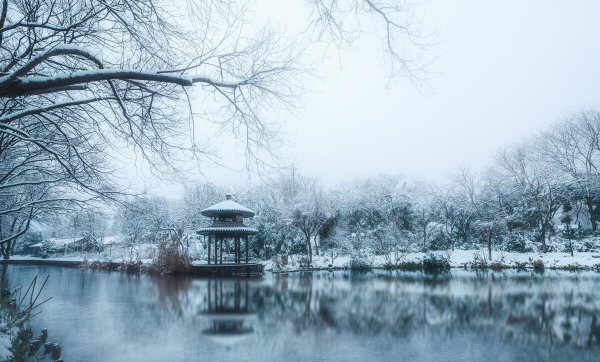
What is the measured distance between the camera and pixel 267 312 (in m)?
10.4

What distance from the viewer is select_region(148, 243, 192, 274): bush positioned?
21.7 metres

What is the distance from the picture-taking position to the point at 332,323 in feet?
29.0

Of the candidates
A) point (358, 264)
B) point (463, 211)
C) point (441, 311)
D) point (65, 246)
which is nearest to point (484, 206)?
point (463, 211)

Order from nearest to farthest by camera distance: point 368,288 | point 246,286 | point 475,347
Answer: point 475,347 → point 368,288 → point 246,286

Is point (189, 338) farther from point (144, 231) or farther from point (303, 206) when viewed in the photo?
point (144, 231)

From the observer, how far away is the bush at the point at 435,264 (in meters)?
23.0

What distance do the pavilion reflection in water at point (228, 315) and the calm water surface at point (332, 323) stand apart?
3cm

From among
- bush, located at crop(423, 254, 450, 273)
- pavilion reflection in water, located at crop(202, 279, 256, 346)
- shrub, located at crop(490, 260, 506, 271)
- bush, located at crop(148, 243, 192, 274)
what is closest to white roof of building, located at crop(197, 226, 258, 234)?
bush, located at crop(148, 243, 192, 274)

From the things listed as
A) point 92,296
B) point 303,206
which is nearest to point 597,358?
point 92,296

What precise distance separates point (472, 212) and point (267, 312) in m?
23.3

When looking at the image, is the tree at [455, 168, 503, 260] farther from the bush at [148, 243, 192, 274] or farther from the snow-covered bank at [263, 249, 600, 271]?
the bush at [148, 243, 192, 274]

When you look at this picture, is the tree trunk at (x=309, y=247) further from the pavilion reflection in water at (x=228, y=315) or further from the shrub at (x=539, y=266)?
the shrub at (x=539, y=266)

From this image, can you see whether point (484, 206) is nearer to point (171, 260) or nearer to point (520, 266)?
point (520, 266)

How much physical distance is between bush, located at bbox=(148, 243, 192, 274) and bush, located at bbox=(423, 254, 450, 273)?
13.4 meters
